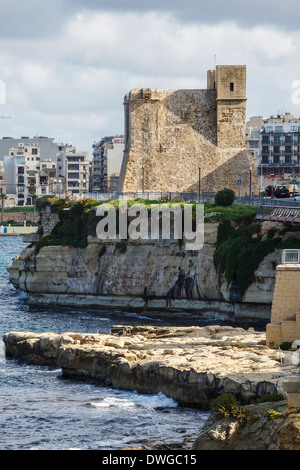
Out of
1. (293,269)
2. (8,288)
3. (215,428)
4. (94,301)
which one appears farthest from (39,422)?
(8,288)

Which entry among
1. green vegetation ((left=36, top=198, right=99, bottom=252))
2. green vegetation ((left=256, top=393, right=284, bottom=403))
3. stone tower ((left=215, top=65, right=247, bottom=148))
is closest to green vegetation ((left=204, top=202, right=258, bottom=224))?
green vegetation ((left=36, top=198, right=99, bottom=252))

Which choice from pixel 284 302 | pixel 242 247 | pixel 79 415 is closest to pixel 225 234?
pixel 242 247

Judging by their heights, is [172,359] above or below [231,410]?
below

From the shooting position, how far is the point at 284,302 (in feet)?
166

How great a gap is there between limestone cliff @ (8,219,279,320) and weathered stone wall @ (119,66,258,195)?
11.0m

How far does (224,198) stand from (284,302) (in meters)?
29.9

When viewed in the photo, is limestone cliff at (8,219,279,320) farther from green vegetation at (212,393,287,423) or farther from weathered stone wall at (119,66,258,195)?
green vegetation at (212,393,287,423)

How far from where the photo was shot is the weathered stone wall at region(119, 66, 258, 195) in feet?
300

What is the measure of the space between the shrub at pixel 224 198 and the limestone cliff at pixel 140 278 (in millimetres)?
4497

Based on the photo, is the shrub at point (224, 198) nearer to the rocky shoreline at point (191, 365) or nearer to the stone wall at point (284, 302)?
the rocky shoreline at point (191, 365)

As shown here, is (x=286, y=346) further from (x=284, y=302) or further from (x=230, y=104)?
(x=230, y=104)

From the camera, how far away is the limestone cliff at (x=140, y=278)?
7000 centimetres

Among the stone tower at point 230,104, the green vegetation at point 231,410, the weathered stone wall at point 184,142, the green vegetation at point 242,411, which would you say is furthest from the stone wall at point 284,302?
the weathered stone wall at point 184,142
